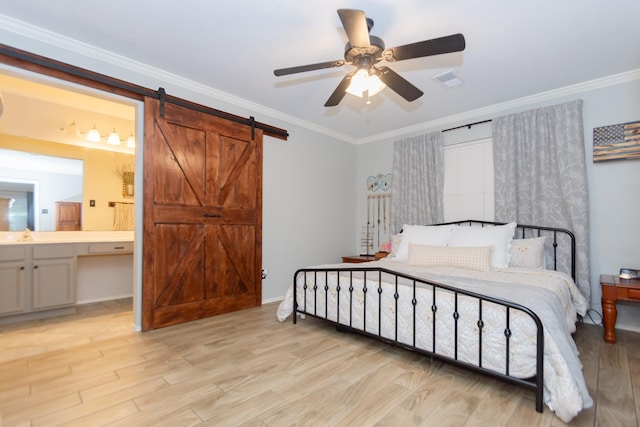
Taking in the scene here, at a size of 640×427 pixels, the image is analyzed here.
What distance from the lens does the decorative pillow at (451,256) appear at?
2.99 m

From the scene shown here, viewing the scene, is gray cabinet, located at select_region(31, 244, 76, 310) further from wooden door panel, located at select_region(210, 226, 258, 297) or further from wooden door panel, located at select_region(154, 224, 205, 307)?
wooden door panel, located at select_region(210, 226, 258, 297)

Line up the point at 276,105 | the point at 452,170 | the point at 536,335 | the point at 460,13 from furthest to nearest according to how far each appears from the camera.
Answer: the point at 452,170 < the point at 276,105 < the point at 460,13 < the point at 536,335

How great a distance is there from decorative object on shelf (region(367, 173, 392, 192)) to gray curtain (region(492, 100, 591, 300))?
158 centimetres

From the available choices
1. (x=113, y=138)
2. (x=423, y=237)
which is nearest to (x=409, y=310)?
(x=423, y=237)

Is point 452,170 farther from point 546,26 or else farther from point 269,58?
point 269,58

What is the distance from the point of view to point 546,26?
2352mm

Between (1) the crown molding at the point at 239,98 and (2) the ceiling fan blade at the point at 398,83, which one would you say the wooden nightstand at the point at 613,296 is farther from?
(2) the ceiling fan blade at the point at 398,83

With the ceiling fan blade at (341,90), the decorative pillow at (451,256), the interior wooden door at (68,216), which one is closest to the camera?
the ceiling fan blade at (341,90)

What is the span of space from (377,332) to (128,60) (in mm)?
3321

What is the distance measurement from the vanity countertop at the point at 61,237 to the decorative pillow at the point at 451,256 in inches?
146

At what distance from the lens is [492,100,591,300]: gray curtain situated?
3232 millimetres

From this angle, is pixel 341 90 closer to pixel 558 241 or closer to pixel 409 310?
pixel 409 310

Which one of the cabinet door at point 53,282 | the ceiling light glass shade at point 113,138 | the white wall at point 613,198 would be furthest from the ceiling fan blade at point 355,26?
the cabinet door at point 53,282

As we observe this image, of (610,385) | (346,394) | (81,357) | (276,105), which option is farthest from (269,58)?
(610,385)
